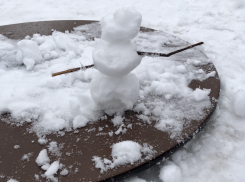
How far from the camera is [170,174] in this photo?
1153mm

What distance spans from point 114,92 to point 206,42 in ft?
5.91

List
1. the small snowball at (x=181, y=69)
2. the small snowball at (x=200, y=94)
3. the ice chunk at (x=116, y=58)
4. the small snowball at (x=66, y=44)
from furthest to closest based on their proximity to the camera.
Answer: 1. the small snowball at (x=66, y=44)
2. the small snowball at (x=181, y=69)
3. the small snowball at (x=200, y=94)
4. the ice chunk at (x=116, y=58)

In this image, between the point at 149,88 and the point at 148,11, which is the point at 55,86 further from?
the point at 148,11

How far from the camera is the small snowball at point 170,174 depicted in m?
1.15

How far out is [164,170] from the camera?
3.87ft

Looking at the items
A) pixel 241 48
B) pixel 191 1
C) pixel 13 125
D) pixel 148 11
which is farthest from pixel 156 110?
pixel 191 1

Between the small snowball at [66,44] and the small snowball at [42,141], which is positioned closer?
the small snowball at [42,141]

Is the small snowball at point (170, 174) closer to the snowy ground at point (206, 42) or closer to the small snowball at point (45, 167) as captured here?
A: the snowy ground at point (206, 42)

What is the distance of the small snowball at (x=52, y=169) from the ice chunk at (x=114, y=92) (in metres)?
0.40

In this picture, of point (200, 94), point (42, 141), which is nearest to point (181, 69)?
point (200, 94)

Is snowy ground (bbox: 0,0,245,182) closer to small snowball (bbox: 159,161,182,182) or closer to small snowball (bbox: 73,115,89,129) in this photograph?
small snowball (bbox: 159,161,182,182)

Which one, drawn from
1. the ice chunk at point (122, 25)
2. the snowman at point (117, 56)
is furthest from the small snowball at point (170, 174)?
the ice chunk at point (122, 25)

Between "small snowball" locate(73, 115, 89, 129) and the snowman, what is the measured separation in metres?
0.13

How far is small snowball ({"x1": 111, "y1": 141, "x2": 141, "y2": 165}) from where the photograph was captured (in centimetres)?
112
